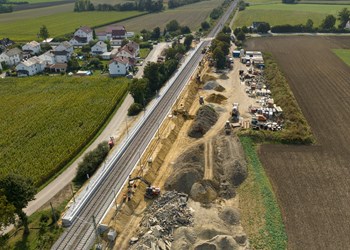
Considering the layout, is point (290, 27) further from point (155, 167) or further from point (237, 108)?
point (155, 167)

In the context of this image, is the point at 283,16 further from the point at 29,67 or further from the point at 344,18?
the point at 29,67

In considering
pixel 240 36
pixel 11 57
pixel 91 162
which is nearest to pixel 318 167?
pixel 91 162

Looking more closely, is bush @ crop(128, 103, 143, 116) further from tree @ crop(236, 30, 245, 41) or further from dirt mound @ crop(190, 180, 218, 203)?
tree @ crop(236, 30, 245, 41)

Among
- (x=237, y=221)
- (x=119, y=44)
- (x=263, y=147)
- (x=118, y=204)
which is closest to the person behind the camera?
(x=237, y=221)

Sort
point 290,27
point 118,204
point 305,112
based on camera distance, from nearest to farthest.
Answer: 1. point 118,204
2. point 305,112
3. point 290,27

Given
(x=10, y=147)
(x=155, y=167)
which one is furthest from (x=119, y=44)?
(x=155, y=167)

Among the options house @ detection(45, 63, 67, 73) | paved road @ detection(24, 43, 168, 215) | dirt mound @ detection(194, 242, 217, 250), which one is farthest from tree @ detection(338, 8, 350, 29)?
dirt mound @ detection(194, 242, 217, 250)
